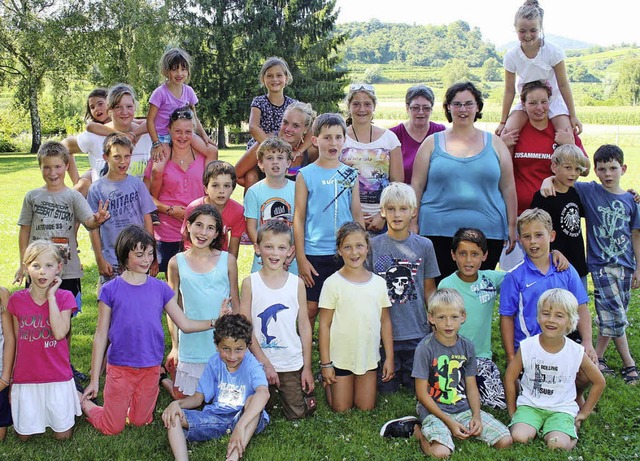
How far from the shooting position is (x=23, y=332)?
4266 mm

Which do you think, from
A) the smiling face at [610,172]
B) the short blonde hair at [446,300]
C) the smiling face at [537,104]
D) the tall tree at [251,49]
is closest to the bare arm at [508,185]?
the smiling face at [537,104]

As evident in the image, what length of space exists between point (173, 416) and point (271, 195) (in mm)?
2034

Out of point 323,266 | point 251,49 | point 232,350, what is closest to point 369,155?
point 323,266

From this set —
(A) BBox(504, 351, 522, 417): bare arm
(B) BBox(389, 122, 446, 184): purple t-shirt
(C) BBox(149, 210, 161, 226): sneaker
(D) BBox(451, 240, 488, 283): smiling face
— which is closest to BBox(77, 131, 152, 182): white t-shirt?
(C) BBox(149, 210, 161, 226): sneaker

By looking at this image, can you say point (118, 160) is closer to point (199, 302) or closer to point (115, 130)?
point (115, 130)

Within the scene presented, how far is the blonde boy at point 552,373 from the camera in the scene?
165 inches

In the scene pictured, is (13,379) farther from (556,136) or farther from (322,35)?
(322,35)

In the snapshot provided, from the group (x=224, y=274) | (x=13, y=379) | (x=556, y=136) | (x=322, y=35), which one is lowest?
(x=13, y=379)

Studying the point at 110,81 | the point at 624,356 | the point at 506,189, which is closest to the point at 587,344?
the point at 624,356

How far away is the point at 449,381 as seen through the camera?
428 cm

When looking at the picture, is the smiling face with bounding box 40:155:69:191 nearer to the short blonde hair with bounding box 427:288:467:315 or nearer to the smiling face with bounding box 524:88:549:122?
the short blonde hair with bounding box 427:288:467:315

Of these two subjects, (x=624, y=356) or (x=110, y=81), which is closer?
(x=624, y=356)

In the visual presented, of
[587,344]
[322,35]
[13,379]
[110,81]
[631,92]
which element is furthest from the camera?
[631,92]

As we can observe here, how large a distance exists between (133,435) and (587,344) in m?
3.49
